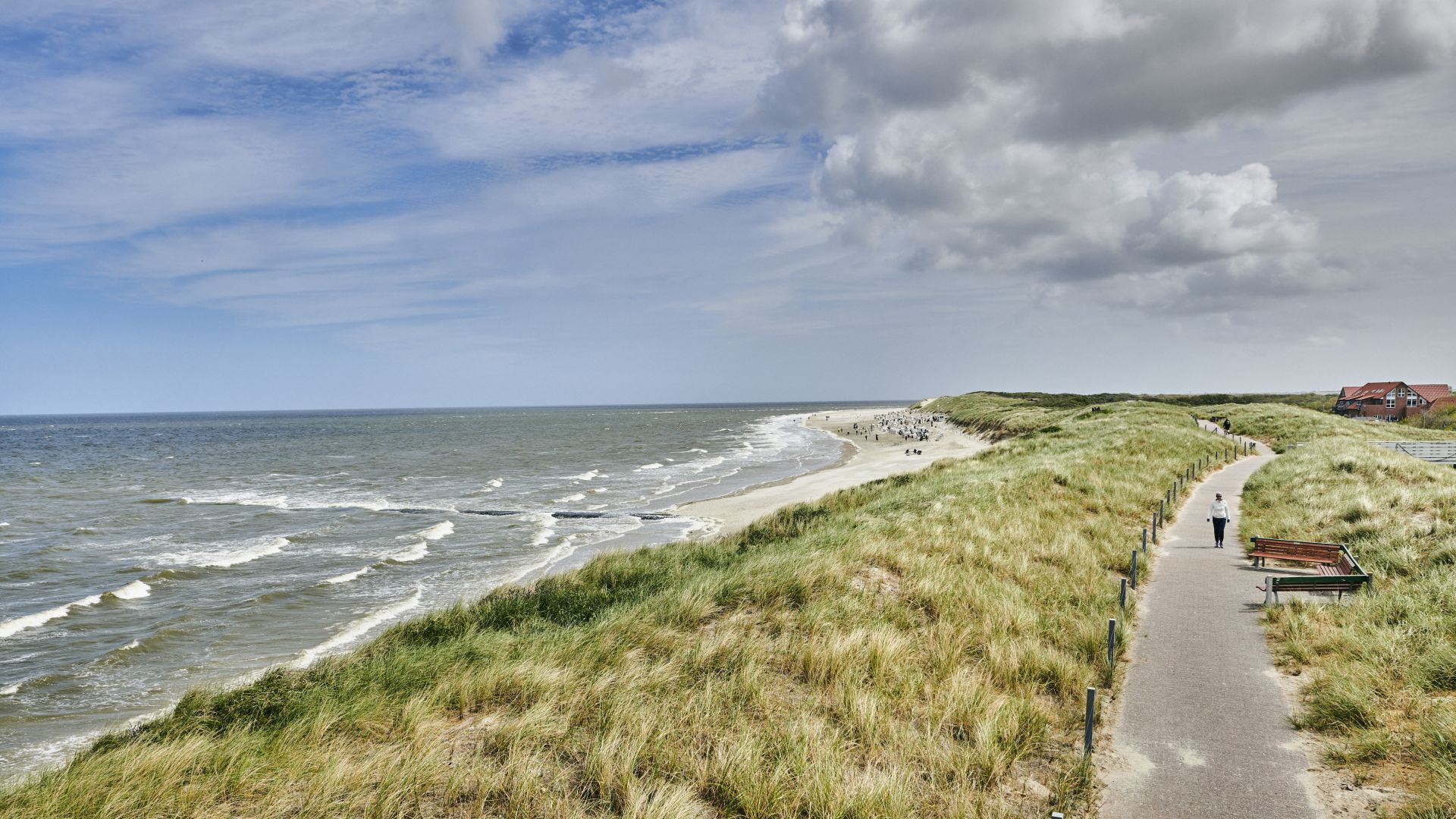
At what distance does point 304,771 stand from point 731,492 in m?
34.4

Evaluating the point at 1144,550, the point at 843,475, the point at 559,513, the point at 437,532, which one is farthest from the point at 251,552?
the point at 843,475

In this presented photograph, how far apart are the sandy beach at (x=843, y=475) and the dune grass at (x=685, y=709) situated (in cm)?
1484

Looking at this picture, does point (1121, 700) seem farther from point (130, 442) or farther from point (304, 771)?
point (130, 442)

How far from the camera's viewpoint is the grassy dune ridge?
24.7 feet

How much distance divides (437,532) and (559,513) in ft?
19.5

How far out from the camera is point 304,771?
257 inches

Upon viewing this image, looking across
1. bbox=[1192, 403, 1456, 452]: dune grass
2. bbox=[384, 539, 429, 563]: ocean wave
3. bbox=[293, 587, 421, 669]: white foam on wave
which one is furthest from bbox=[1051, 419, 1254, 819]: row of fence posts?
bbox=[384, 539, 429, 563]: ocean wave

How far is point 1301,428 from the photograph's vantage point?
52406 mm

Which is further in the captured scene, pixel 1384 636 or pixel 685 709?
pixel 1384 636

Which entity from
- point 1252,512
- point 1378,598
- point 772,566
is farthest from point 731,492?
point 1378,598

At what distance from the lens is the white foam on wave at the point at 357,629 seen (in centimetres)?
1515

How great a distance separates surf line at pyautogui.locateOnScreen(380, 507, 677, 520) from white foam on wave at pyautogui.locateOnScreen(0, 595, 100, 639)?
15309 mm

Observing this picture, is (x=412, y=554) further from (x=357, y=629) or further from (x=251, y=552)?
(x=357, y=629)

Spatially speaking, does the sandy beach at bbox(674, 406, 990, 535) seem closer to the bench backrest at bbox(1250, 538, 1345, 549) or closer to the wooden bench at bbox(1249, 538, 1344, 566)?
the bench backrest at bbox(1250, 538, 1345, 549)
